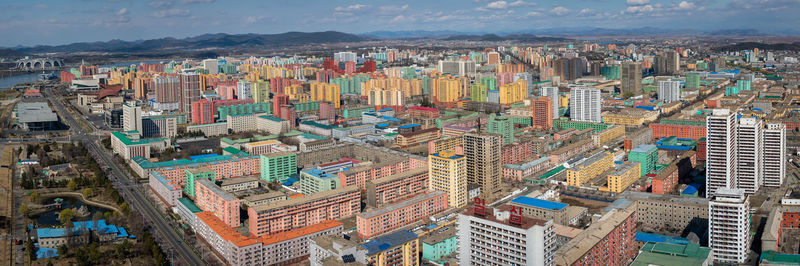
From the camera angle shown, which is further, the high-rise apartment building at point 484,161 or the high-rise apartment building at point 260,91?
the high-rise apartment building at point 260,91

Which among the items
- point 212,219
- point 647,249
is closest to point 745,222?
point 647,249

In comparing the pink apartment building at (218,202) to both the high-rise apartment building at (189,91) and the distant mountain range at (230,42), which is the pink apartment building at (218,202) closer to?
the high-rise apartment building at (189,91)

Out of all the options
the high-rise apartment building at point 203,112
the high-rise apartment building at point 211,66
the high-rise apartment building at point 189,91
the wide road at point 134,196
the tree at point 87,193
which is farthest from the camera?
the high-rise apartment building at point 211,66

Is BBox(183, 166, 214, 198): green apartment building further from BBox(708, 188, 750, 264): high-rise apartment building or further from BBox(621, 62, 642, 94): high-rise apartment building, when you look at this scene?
BBox(621, 62, 642, 94): high-rise apartment building

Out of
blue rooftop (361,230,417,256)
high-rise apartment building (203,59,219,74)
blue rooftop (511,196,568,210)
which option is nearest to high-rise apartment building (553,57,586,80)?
high-rise apartment building (203,59,219,74)

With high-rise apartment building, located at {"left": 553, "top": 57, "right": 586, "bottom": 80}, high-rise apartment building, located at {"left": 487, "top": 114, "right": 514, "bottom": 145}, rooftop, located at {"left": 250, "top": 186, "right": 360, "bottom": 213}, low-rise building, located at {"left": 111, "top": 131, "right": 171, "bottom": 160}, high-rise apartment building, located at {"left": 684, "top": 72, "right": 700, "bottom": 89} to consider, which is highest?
high-rise apartment building, located at {"left": 553, "top": 57, "right": 586, "bottom": 80}

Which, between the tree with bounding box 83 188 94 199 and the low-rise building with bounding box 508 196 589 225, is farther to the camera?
the tree with bounding box 83 188 94 199

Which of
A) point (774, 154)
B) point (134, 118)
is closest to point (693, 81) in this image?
point (774, 154)

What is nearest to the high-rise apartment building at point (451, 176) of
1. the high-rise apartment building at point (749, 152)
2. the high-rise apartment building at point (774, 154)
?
the high-rise apartment building at point (749, 152)
